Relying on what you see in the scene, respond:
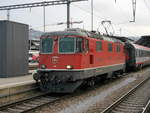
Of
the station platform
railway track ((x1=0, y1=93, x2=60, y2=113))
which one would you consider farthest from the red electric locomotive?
the station platform

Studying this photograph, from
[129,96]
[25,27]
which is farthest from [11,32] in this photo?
[129,96]

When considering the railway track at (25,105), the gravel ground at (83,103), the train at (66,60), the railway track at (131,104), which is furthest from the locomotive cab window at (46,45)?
the railway track at (131,104)

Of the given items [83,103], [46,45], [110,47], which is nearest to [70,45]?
[46,45]

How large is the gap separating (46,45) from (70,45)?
56.3 inches

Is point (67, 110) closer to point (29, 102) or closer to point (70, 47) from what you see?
point (29, 102)

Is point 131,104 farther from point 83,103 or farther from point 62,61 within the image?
point 62,61

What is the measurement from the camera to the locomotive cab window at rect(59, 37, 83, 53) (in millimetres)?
12508

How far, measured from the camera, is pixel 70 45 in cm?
1260

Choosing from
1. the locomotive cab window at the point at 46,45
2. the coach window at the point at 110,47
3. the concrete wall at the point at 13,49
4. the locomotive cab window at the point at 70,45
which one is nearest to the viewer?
the locomotive cab window at the point at 70,45

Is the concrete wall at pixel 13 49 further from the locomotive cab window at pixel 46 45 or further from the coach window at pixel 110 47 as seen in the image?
the coach window at pixel 110 47

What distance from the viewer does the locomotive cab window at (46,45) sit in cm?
1312

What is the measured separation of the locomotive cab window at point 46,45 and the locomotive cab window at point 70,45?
59cm

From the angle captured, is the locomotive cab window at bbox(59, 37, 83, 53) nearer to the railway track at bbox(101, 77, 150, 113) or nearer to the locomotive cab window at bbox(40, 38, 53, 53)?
the locomotive cab window at bbox(40, 38, 53, 53)

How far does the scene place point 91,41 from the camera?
537 inches
